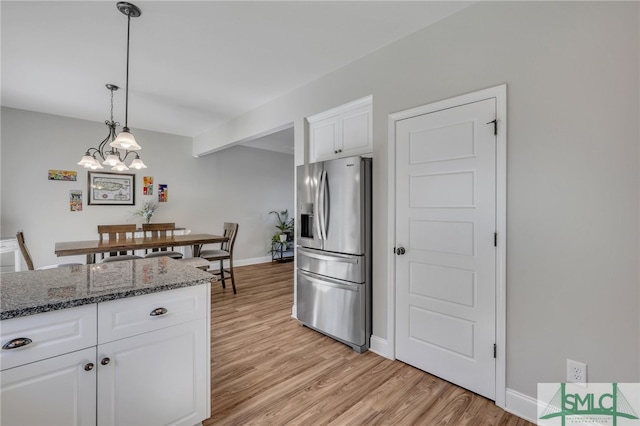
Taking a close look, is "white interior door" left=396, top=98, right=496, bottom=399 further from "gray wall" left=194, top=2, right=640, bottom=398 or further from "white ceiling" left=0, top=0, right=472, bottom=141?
"white ceiling" left=0, top=0, right=472, bottom=141

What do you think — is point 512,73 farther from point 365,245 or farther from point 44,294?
point 44,294

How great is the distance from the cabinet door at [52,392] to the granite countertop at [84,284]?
23 cm

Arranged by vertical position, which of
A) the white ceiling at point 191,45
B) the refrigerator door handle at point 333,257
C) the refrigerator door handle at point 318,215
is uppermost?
the white ceiling at point 191,45

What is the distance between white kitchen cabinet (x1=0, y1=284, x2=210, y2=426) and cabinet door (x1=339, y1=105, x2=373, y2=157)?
6.21 ft

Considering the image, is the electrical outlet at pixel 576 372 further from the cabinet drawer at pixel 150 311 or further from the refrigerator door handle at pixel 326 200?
the cabinet drawer at pixel 150 311

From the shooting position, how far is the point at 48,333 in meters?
1.15

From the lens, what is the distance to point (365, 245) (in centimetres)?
254

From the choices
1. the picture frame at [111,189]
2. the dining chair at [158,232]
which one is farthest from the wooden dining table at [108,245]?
the picture frame at [111,189]

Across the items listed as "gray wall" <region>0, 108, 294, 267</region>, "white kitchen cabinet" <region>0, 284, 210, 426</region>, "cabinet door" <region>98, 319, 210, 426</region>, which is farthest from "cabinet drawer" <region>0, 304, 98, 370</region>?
"gray wall" <region>0, 108, 294, 267</region>

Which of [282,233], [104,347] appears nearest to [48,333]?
[104,347]

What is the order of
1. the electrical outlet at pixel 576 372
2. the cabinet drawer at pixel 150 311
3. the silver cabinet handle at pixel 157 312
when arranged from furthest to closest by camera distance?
the electrical outlet at pixel 576 372 → the silver cabinet handle at pixel 157 312 → the cabinet drawer at pixel 150 311

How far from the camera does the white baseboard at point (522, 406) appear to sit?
168cm

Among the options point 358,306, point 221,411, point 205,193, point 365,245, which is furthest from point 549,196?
point 205,193

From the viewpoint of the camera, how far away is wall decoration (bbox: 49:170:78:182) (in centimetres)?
432
